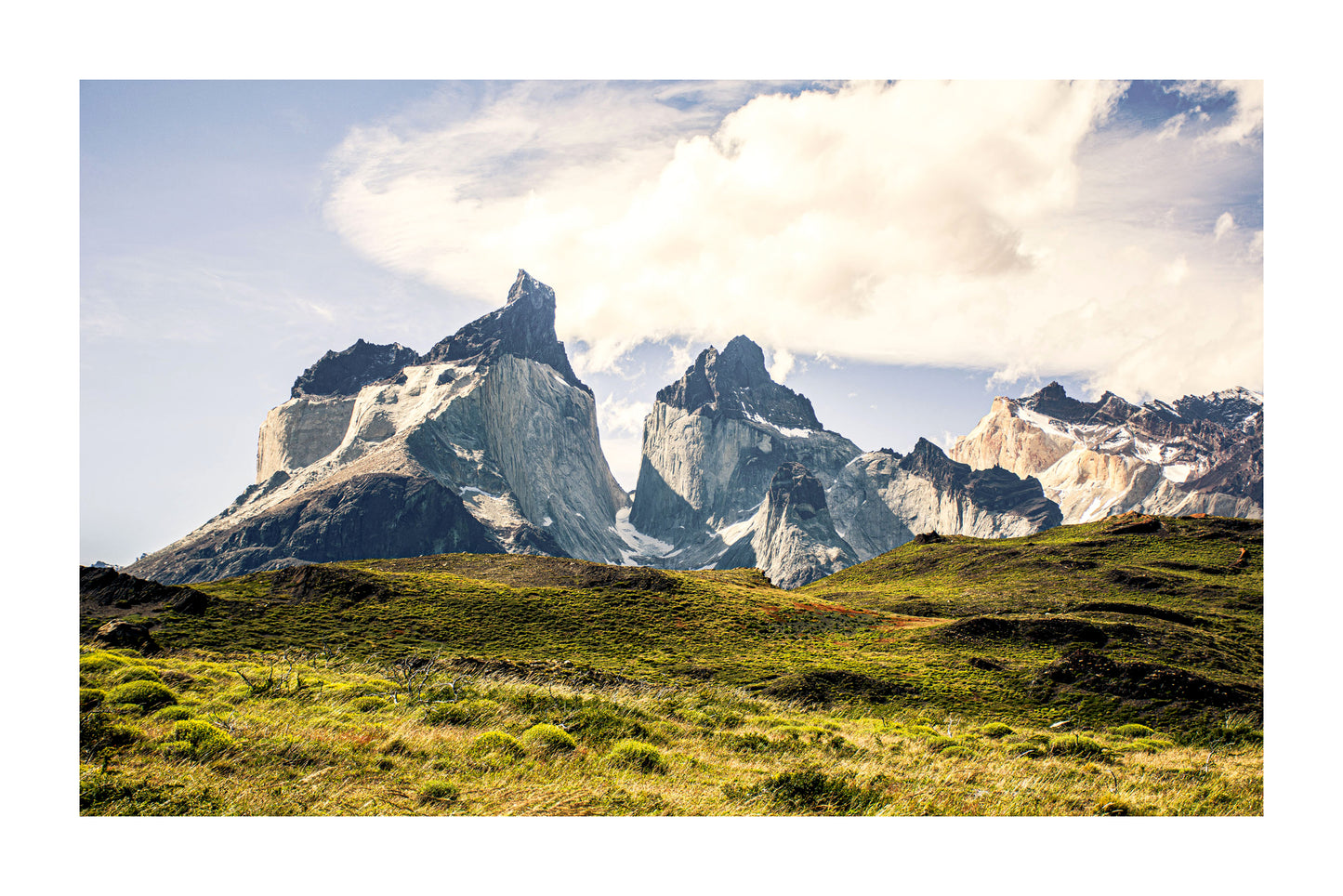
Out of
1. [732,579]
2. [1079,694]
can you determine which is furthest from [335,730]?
[732,579]

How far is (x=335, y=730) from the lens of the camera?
16438mm

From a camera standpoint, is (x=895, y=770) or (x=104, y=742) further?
(x=895, y=770)

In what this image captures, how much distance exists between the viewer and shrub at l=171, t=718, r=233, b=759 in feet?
46.8

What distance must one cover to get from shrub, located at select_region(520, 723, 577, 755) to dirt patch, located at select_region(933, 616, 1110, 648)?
134ft

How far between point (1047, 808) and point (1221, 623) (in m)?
57.4

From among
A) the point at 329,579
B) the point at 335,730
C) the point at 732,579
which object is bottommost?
the point at 732,579

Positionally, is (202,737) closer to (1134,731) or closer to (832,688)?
(832,688)

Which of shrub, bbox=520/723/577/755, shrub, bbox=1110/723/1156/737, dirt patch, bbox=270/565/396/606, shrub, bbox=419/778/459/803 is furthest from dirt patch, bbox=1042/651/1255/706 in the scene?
dirt patch, bbox=270/565/396/606

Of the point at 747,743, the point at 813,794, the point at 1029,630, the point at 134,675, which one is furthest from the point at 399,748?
the point at 1029,630

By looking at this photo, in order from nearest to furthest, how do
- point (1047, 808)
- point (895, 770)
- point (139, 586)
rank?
point (1047, 808) < point (895, 770) < point (139, 586)

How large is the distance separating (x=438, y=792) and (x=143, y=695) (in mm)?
9404

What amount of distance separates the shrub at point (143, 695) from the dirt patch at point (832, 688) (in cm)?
2379

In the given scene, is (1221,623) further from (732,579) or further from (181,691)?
(181,691)

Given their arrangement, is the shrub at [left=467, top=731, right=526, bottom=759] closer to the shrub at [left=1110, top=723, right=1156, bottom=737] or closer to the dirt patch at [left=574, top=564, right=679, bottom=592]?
the shrub at [left=1110, top=723, right=1156, bottom=737]
